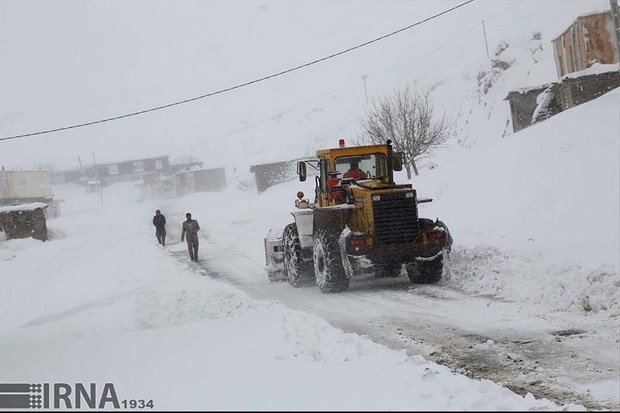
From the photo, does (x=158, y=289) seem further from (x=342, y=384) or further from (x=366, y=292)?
(x=342, y=384)

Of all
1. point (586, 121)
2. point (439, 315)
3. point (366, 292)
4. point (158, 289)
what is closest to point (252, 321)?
point (439, 315)

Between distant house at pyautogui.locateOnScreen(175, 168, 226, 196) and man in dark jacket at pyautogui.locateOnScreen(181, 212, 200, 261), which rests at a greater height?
distant house at pyautogui.locateOnScreen(175, 168, 226, 196)

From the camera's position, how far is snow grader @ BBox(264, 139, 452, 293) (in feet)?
34.9

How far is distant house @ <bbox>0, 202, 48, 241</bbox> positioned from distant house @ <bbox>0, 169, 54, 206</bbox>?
13.6 meters

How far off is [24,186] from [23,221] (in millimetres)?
22951

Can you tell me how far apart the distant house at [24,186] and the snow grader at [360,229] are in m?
34.7

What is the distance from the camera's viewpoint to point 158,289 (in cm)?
1250

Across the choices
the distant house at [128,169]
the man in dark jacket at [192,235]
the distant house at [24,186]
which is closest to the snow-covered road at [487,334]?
Answer: the man in dark jacket at [192,235]

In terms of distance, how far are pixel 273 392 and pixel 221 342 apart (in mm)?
2343

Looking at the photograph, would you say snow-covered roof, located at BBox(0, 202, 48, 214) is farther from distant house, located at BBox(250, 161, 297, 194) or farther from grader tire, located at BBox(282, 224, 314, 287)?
distant house, located at BBox(250, 161, 297, 194)

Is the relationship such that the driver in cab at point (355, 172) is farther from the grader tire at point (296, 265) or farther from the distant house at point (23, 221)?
the distant house at point (23, 221)

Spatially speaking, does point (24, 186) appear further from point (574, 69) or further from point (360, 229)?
point (360, 229)

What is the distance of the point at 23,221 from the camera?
28062mm

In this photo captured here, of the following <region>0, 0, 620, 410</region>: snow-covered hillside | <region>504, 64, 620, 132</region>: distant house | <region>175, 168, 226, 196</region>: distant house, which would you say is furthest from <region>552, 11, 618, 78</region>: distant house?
<region>175, 168, 226, 196</region>: distant house
